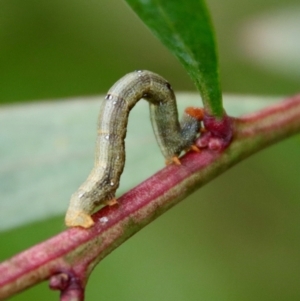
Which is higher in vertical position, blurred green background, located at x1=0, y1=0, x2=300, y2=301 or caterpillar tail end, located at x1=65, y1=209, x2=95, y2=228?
blurred green background, located at x1=0, y1=0, x2=300, y2=301

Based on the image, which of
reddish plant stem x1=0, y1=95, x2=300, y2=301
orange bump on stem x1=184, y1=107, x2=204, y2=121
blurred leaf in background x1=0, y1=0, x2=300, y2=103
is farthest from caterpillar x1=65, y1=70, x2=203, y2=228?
blurred leaf in background x1=0, y1=0, x2=300, y2=103

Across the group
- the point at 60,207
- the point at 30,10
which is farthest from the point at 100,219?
the point at 30,10

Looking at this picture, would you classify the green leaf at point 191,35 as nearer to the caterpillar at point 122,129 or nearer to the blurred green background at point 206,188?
the caterpillar at point 122,129

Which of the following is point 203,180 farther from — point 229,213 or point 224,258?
point 229,213

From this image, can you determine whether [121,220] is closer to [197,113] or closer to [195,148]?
[195,148]

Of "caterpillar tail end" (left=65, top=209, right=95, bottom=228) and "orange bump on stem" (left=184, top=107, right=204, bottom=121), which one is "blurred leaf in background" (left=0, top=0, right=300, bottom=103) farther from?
"caterpillar tail end" (left=65, top=209, right=95, bottom=228)

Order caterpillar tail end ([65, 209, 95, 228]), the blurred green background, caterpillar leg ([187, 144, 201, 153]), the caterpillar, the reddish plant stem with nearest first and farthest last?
the reddish plant stem, caterpillar tail end ([65, 209, 95, 228]), caterpillar leg ([187, 144, 201, 153]), the caterpillar, the blurred green background
